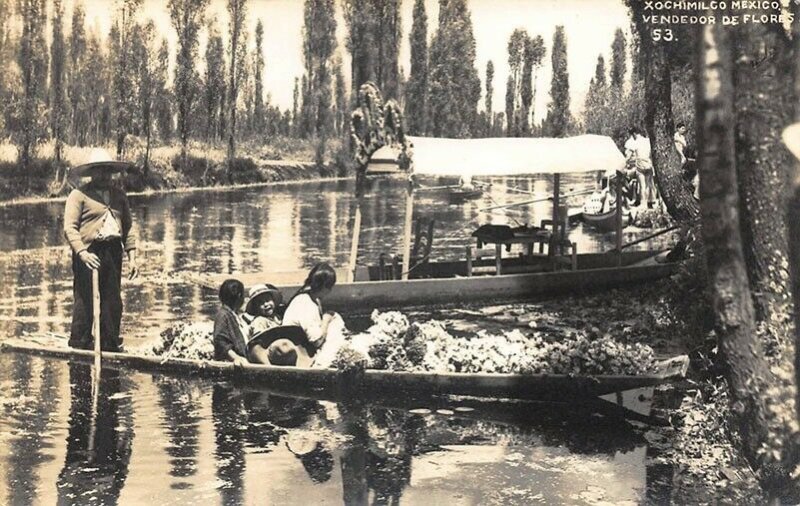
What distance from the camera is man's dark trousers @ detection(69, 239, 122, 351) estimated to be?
498cm

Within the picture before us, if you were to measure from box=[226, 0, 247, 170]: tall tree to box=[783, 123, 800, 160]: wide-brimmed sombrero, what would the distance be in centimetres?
264

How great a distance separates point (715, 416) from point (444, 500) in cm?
129

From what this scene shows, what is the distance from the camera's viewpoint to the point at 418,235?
5.85m

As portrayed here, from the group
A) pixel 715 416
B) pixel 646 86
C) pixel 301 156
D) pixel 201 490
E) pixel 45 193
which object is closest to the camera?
pixel 201 490

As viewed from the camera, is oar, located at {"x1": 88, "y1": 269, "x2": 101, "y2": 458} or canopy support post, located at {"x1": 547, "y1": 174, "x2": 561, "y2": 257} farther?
canopy support post, located at {"x1": 547, "y1": 174, "x2": 561, "y2": 257}

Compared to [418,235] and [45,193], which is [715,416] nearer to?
[418,235]

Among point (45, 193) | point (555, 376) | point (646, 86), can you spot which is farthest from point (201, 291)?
point (646, 86)

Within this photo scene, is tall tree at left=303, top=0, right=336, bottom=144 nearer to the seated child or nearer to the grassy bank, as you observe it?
the grassy bank

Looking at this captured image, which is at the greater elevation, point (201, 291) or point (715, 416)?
point (201, 291)

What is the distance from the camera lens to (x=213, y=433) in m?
4.45

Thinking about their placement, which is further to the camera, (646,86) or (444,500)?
(646,86)

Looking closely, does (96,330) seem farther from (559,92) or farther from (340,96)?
(559,92)

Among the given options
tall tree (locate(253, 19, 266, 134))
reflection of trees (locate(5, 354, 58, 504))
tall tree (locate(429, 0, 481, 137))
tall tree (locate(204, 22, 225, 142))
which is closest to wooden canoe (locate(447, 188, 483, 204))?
tall tree (locate(429, 0, 481, 137))

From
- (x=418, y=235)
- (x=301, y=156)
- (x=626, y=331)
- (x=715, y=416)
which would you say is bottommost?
(x=715, y=416)
